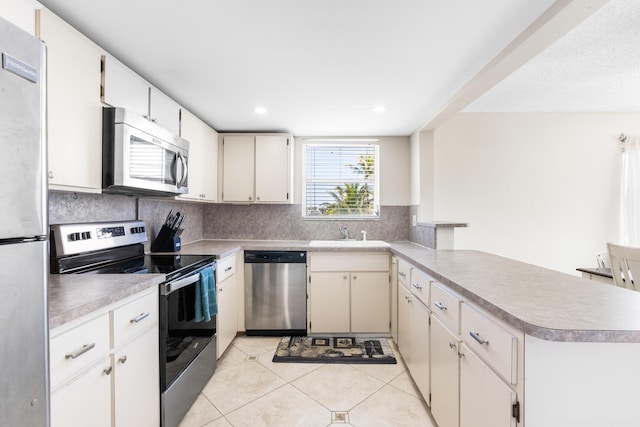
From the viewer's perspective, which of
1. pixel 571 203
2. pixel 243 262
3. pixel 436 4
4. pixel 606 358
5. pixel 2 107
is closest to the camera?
pixel 2 107

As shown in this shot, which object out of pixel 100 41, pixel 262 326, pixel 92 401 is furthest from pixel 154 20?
pixel 262 326

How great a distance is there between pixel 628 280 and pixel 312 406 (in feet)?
7.04

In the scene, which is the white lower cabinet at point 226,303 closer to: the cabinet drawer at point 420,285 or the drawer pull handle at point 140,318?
the drawer pull handle at point 140,318

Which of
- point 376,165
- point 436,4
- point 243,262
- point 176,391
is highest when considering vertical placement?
point 436,4

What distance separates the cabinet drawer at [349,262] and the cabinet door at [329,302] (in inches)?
2.8

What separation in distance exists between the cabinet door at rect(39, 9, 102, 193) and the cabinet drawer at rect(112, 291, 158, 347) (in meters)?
0.65

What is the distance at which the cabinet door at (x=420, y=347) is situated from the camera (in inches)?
73.7

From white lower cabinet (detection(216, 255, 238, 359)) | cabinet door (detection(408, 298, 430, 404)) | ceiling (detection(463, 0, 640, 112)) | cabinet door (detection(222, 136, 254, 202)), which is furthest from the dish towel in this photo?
ceiling (detection(463, 0, 640, 112))

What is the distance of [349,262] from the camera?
9.86ft

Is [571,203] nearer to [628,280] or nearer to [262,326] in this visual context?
[628,280]

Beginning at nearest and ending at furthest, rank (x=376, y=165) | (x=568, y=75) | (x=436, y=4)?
(x=436, y=4), (x=568, y=75), (x=376, y=165)

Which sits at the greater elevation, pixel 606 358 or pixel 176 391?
pixel 606 358

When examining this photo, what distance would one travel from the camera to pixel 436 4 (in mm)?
1317

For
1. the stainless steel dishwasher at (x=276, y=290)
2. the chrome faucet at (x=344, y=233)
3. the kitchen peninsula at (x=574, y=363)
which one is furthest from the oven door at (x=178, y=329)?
the chrome faucet at (x=344, y=233)
